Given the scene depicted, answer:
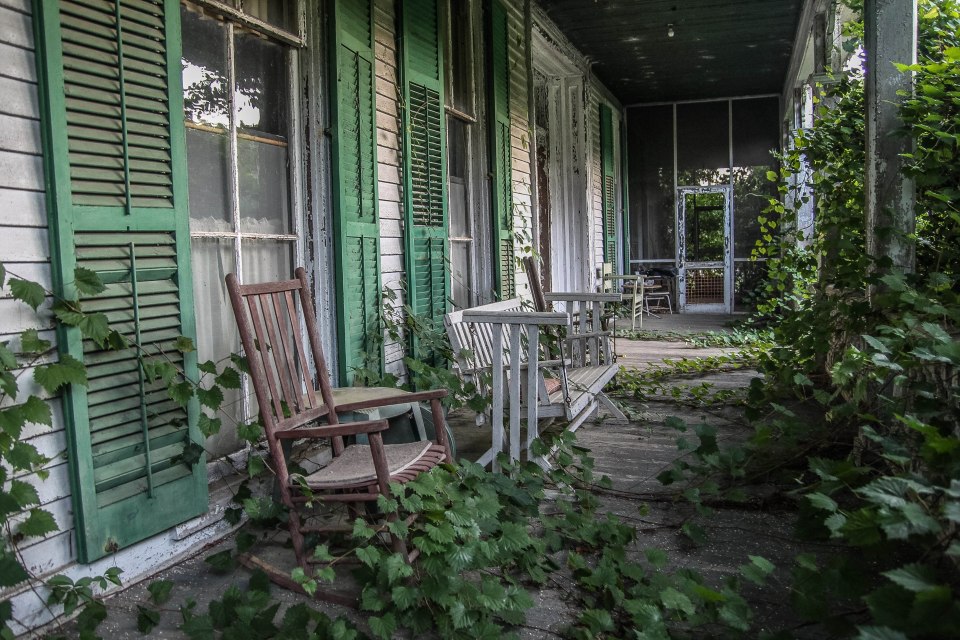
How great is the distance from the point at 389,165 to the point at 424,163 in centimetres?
40

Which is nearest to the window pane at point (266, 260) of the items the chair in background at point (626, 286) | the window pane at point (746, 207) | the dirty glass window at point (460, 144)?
the dirty glass window at point (460, 144)

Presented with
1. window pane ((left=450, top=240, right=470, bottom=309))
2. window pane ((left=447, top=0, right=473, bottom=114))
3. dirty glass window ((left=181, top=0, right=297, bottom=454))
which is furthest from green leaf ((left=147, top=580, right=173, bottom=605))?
window pane ((left=447, top=0, right=473, bottom=114))

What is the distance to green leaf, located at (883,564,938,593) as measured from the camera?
135 cm

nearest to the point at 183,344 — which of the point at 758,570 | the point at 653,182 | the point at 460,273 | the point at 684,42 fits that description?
the point at 758,570

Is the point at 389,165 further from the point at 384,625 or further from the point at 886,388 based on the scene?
the point at 384,625

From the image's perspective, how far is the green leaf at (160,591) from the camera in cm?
214

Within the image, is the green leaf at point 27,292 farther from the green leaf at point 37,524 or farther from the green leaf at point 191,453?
→ the green leaf at point 191,453

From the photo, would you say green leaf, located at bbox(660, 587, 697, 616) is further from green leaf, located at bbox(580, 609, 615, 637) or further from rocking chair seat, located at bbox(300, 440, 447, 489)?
rocking chair seat, located at bbox(300, 440, 447, 489)

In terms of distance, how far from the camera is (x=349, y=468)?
241 centimetres

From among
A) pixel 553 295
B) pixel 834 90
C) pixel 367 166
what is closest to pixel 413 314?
pixel 367 166

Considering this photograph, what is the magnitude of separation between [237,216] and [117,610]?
1502 millimetres

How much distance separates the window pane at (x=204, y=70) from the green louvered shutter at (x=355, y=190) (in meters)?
0.61

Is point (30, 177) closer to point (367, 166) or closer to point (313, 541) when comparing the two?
point (313, 541)

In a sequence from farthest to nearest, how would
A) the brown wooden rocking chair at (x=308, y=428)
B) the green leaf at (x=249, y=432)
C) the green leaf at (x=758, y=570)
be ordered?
the green leaf at (x=249, y=432), the brown wooden rocking chair at (x=308, y=428), the green leaf at (x=758, y=570)
